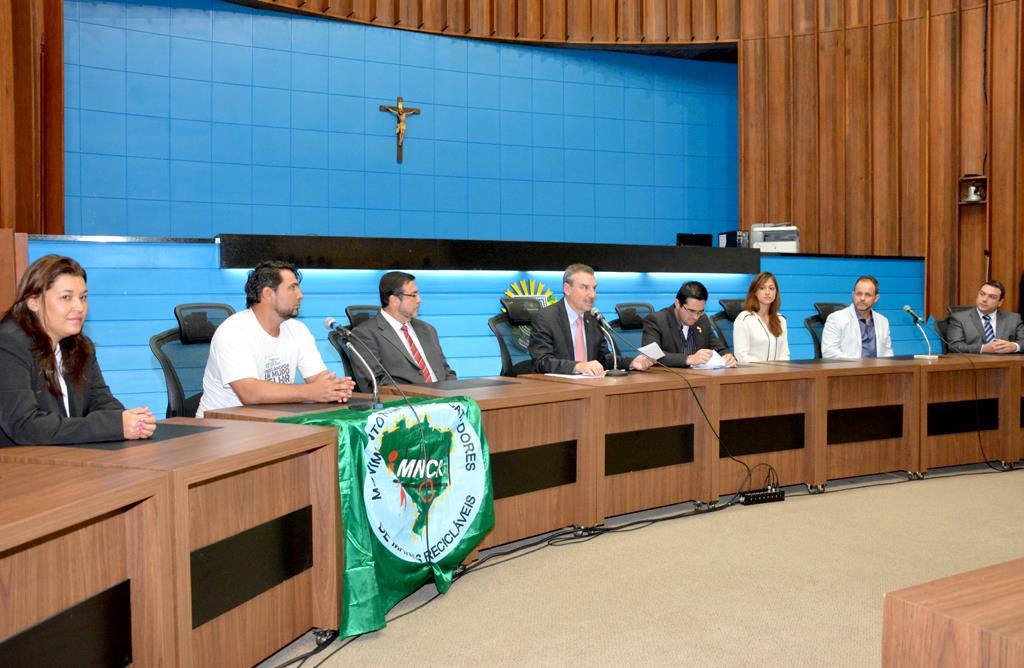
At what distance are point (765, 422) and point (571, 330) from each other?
1.06 m

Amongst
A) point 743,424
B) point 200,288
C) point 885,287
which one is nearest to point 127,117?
point 200,288

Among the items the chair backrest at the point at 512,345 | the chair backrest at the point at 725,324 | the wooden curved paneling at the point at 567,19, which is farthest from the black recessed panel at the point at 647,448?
the wooden curved paneling at the point at 567,19

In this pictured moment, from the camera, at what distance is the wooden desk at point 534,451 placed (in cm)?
326

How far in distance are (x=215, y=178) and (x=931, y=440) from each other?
5602 mm

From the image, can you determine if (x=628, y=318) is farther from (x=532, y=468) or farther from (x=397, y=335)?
(x=532, y=468)

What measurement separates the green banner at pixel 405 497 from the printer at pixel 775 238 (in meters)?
4.53

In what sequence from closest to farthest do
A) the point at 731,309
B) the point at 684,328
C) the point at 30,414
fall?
1. the point at 30,414
2. the point at 684,328
3. the point at 731,309

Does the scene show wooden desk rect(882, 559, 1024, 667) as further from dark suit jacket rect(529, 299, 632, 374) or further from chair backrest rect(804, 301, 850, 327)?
chair backrest rect(804, 301, 850, 327)

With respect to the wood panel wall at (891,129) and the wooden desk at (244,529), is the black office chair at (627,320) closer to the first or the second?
the wooden desk at (244,529)

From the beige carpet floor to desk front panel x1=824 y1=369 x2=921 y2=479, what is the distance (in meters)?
0.35

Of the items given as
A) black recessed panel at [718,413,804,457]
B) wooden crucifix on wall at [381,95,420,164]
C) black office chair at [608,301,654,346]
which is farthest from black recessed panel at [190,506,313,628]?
wooden crucifix on wall at [381,95,420,164]

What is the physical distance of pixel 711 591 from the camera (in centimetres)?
287

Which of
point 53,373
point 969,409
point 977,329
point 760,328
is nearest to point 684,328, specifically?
point 760,328

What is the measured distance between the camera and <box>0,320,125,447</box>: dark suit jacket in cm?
213
